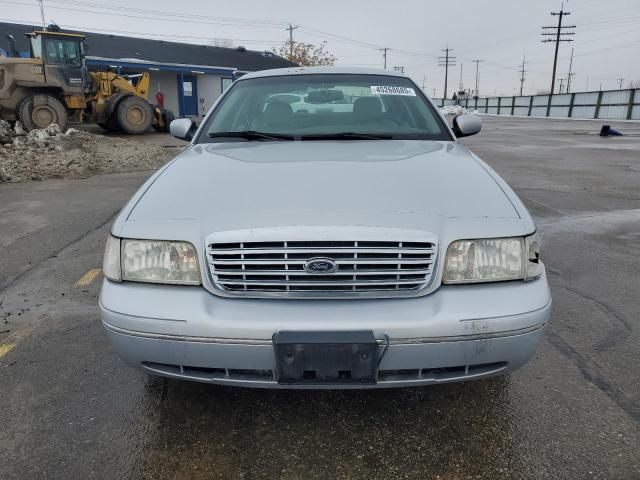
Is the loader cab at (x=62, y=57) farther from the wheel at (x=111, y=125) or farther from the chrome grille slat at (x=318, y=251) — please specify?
the chrome grille slat at (x=318, y=251)

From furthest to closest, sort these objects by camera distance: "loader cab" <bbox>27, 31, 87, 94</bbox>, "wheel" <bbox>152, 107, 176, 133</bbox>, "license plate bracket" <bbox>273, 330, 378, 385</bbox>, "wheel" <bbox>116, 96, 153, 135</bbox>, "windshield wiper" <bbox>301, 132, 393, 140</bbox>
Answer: "wheel" <bbox>152, 107, 176, 133</bbox> → "wheel" <bbox>116, 96, 153, 135</bbox> → "loader cab" <bbox>27, 31, 87, 94</bbox> → "windshield wiper" <bbox>301, 132, 393, 140</bbox> → "license plate bracket" <bbox>273, 330, 378, 385</bbox>

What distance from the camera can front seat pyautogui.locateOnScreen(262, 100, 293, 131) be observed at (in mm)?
3036

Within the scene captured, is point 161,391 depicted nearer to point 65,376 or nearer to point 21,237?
point 65,376

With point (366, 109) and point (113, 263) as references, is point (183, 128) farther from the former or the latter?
point (113, 263)

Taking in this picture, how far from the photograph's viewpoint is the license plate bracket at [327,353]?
1.61 m

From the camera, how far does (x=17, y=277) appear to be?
3.77m

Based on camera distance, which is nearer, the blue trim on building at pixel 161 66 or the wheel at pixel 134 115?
the wheel at pixel 134 115

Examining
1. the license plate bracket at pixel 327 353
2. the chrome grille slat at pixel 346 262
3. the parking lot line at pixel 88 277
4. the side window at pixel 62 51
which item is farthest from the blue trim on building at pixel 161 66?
the license plate bracket at pixel 327 353

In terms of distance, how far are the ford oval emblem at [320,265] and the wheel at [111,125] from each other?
53.1 ft

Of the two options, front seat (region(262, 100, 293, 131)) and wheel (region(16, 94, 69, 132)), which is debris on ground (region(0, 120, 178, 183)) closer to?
wheel (region(16, 94, 69, 132))

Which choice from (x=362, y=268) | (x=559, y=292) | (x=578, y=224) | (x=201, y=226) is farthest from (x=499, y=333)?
(x=578, y=224)

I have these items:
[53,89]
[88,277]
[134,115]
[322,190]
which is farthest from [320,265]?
[134,115]

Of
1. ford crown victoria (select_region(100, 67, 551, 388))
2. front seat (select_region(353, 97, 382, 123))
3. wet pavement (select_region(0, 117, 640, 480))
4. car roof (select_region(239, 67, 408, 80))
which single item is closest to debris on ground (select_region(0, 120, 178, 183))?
wet pavement (select_region(0, 117, 640, 480))

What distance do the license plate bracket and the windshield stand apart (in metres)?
1.53
